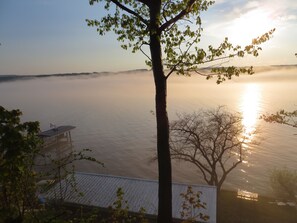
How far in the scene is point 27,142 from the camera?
531 cm

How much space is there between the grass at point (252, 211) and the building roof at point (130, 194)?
3.25 meters

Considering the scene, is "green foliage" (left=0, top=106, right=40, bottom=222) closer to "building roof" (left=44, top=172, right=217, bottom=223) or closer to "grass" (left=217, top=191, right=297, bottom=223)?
"building roof" (left=44, top=172, right=217, bottom=223)

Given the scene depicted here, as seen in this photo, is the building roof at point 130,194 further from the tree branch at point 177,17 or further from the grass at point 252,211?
the tree branch at point 177,17

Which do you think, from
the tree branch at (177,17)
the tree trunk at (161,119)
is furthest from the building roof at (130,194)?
the tree branch at (177,17)

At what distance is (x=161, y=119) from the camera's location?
7461 millimetres

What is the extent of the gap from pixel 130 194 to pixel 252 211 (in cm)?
1148

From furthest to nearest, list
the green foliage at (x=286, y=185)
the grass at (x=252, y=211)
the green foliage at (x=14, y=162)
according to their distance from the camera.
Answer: the green foliage at (x=286, y=185) → the grass at (x=252, y=211) → the green foliage at (x=14, y=162)

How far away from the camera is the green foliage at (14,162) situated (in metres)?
5.04

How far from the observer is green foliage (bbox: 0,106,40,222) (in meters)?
5.04

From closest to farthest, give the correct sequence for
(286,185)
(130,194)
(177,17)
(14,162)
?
1. (14,162)
2. (177,17)
3. (130,194)
4. (286,185)

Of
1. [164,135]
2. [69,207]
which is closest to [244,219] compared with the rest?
[69,207]

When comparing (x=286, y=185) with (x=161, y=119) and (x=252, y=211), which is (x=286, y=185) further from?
(x=161, y=119)

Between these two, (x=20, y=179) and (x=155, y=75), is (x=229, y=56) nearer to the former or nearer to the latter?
(x=155, y=75)

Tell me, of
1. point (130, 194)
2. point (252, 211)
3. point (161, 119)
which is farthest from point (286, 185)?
point (161, 119)
